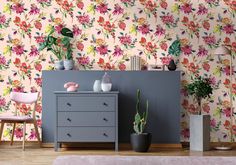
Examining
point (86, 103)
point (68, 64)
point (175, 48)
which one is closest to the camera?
point (86, 103)

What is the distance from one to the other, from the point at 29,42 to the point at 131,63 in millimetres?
1510

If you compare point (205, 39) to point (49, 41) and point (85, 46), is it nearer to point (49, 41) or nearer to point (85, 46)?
point (85, 46)

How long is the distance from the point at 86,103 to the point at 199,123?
5.06ft

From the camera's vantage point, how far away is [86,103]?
612cm

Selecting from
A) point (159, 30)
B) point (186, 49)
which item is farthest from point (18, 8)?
point (186, 49)

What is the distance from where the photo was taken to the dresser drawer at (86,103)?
6.11 meters

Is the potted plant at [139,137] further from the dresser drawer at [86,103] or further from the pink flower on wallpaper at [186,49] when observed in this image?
the pink flower on wallpaper at [186,49]

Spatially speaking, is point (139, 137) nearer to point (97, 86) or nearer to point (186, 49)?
point (97, 86)

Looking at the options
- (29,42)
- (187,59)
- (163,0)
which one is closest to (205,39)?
(187,59)

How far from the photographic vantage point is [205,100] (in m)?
6.70

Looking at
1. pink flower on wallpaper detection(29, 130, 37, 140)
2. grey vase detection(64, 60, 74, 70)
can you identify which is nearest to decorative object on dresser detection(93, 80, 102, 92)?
grey vase detection(64, 60, 74, 70)

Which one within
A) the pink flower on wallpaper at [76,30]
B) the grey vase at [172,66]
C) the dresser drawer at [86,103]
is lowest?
the dresser drawer at [86,103]

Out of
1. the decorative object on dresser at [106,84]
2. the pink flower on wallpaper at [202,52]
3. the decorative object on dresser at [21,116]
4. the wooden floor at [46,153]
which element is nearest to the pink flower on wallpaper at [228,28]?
the pink flower on wallpaper at [202,52]

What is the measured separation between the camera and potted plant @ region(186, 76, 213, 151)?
6203mm
